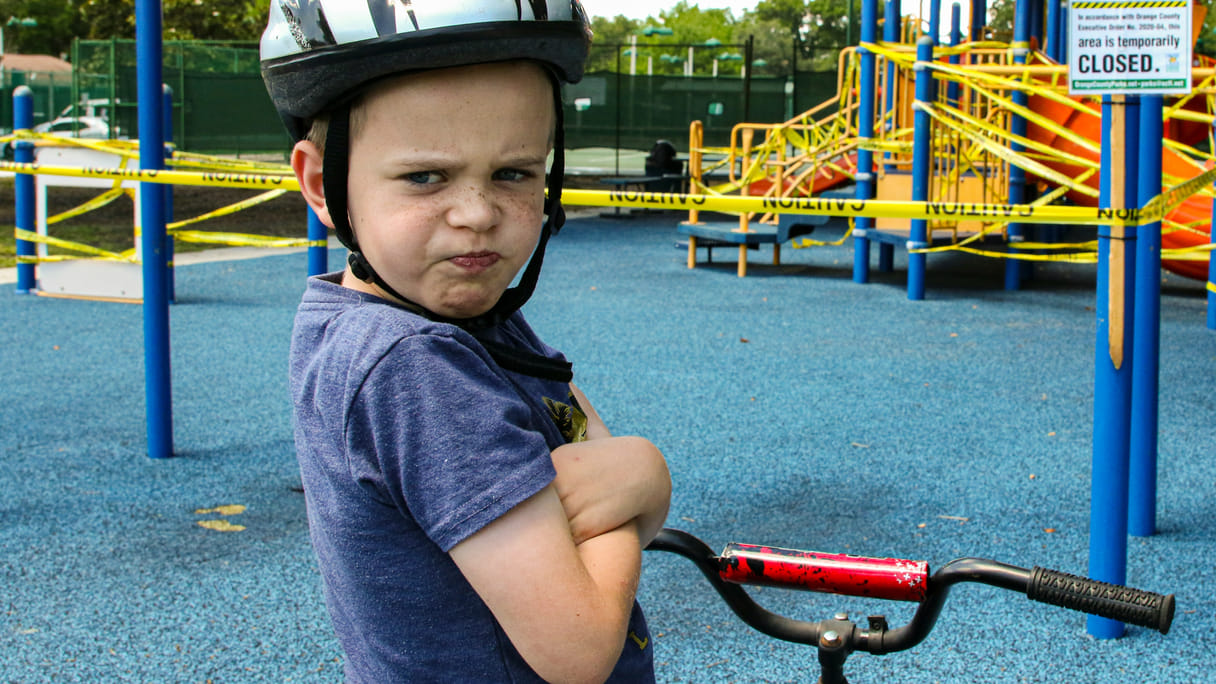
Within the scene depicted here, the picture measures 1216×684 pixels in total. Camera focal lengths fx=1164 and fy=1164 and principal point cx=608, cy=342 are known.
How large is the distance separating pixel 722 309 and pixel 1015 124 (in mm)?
3032

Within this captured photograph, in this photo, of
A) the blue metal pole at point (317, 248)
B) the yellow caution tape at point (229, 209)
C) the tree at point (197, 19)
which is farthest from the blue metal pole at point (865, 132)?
the tree at point (197, 19)

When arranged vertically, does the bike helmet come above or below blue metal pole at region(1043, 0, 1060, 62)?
below

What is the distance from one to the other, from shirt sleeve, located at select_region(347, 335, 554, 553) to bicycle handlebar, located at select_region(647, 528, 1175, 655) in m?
0.48

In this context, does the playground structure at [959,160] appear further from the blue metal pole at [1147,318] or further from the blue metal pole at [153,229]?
the blue metal pole at [153,229]

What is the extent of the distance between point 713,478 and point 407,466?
11.4 ft

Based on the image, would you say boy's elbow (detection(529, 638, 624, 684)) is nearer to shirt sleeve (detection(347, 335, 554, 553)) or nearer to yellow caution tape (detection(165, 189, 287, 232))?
shirt sleeve (detection(347, 335, 554, 553))

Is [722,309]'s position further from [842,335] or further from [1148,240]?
[1148,240]

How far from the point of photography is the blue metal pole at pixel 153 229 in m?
4.11

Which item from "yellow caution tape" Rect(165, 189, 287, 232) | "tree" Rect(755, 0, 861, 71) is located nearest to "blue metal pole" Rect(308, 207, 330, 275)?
"yellow caution tape" Rect(165, 189, 287, 232)

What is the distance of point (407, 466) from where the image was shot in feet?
2.89

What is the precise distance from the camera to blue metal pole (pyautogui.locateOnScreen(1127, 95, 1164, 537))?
9.77 feet

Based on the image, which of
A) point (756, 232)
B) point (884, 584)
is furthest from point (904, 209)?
point (756, 232)

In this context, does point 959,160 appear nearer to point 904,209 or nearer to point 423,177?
point 904,209

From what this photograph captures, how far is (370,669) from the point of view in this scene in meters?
1.05
